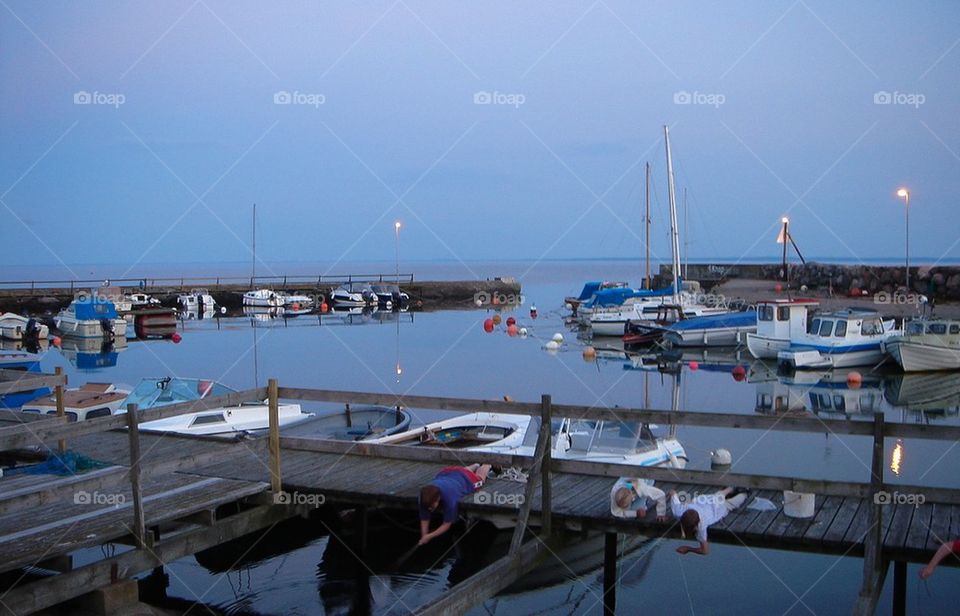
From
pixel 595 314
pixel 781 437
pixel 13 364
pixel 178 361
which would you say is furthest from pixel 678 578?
pixel 595 314

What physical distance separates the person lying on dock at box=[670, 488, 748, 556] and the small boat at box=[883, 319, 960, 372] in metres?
29.2

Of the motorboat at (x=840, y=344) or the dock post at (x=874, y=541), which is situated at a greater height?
the dock post at (x=874, y=541)

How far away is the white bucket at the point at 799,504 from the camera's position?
26.4ft

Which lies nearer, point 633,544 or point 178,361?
point 633,544

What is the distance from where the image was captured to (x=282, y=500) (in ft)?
30.3

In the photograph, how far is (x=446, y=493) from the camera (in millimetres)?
8547

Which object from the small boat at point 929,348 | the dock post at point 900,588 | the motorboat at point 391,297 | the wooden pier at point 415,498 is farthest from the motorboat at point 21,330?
the dock post at point 900,588

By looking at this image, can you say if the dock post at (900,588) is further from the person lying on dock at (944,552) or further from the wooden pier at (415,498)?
the person lying on dock at (944,552)

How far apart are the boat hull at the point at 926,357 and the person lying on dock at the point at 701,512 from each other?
2917cm

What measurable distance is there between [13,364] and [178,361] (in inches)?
592

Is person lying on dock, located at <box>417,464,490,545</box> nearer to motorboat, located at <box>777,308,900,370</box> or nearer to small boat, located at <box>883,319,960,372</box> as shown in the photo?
motorboat, located at <box>777,308,900,370</box>

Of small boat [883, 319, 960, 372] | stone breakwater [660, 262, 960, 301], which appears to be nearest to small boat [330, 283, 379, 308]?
stone breakwater [660, 262, 960, 301]

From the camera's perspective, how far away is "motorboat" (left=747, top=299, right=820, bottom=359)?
38.7 meters

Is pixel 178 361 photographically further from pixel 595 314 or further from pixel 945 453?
pixel 945 453
